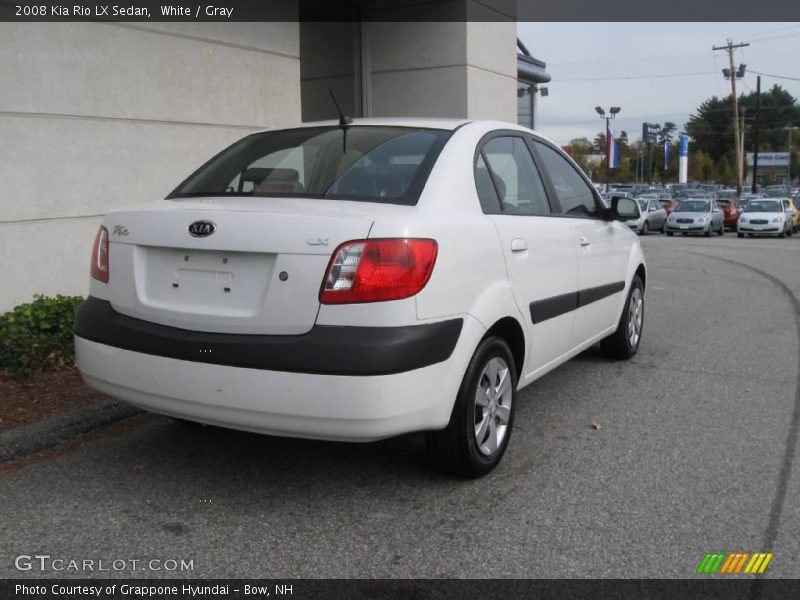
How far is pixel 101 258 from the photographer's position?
3895mm

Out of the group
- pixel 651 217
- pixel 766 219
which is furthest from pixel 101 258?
pixel 651 217

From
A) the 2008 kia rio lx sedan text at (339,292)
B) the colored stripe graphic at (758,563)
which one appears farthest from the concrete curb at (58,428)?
the colored stripe graphic at (758,563)

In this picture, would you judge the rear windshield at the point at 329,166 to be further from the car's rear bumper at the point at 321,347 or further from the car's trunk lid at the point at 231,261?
the car's rear bumper at the point at 321,347

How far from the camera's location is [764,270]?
14836 millimetres

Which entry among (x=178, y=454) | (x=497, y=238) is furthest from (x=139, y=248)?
(x=497, y=238)

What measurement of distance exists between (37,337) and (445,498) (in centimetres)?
331

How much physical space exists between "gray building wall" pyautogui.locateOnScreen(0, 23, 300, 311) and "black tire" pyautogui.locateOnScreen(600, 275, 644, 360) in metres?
4.18

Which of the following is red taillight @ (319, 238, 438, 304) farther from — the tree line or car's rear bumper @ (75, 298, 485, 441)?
the tree line

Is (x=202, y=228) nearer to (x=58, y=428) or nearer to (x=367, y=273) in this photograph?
(x=367, y=273)

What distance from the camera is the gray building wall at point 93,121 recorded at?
634 cm

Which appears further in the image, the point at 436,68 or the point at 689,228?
the point at 689,228

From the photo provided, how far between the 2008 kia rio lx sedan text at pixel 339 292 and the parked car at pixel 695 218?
29089 mm

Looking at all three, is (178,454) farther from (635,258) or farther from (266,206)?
(635,258)

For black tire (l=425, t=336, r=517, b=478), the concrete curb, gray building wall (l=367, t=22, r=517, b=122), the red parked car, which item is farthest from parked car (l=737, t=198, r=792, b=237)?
the concrete curb
